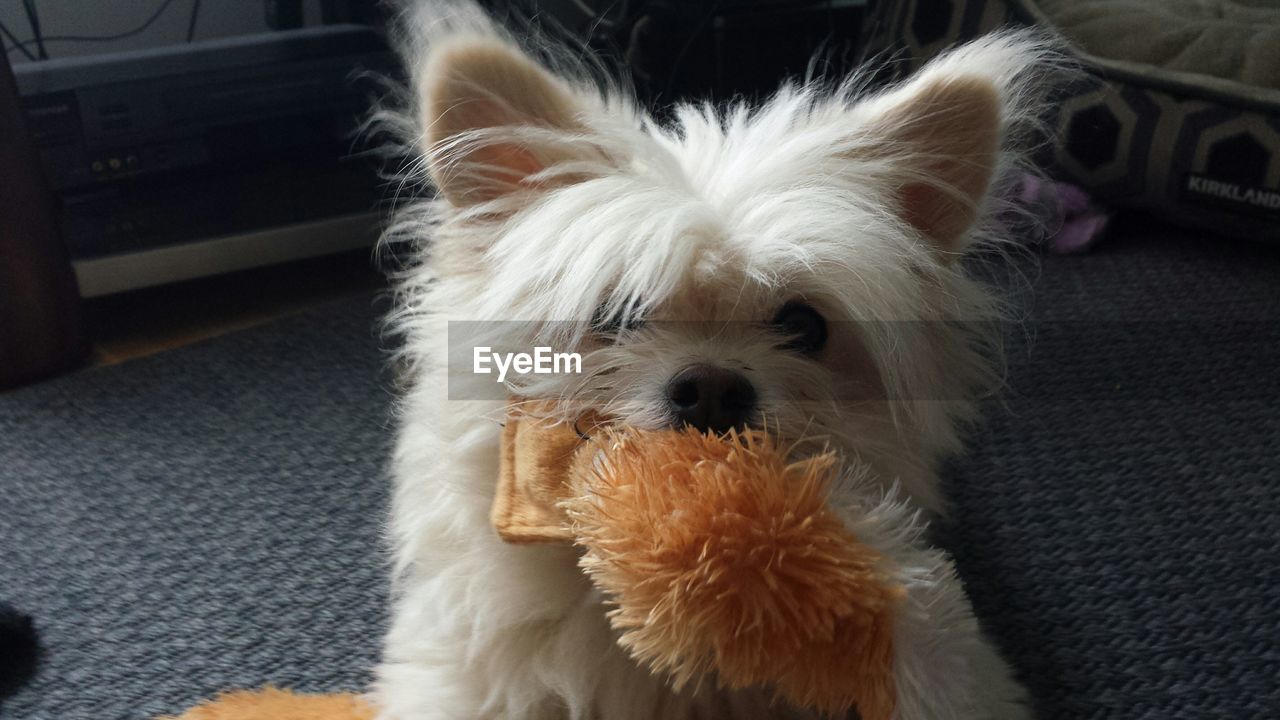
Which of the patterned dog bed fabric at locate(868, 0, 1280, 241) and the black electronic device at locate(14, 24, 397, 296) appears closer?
the patterned dog bed fabric at locate(868, 0, 1280, 241)

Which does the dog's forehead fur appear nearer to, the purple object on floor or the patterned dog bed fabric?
the patterned dog bed fabric

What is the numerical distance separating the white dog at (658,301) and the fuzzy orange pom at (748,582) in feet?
0.17

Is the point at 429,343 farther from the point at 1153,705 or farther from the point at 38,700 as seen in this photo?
the point at 1153,705

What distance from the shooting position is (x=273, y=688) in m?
0.91

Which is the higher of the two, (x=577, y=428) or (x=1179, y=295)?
(x=577, y=428)

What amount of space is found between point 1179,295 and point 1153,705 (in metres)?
0.81

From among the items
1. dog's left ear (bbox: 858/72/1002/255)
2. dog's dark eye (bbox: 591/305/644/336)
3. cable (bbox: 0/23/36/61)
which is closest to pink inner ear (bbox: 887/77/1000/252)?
dog's left ear (bbox: 858/72/1002/255)

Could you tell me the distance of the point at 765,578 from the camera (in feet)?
1.68

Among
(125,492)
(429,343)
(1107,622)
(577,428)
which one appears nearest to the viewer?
(577,428)

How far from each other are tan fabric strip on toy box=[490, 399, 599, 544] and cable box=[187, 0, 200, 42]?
179cm

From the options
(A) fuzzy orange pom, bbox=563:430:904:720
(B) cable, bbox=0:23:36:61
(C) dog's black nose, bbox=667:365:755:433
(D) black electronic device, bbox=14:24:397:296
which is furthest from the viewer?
(B) cable, bbox=0:23:36:61

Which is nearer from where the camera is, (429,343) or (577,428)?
(577,428)

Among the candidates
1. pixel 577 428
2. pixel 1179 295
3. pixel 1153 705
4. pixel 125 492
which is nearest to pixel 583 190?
pixel 577 428

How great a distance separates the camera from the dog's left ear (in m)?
0.72
